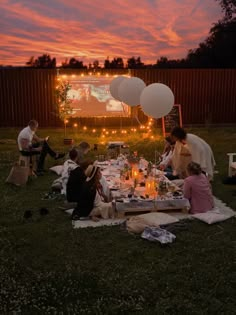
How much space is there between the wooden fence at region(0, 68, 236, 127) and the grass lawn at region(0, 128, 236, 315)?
10941 millimetres

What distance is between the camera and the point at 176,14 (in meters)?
17.2

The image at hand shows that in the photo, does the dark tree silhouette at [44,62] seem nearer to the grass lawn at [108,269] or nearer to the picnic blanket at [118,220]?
the grass lawn at [108,269]

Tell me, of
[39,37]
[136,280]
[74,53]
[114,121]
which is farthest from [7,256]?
[74,53]

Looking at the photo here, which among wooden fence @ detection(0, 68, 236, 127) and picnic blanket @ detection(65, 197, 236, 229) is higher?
wooden fence @ detection(0, 68, 236, 127)

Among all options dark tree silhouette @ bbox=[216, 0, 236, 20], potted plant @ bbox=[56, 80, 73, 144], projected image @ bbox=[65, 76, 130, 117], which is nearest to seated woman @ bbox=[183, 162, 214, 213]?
potted plant @ bbox=[56, 80, 73, 144]

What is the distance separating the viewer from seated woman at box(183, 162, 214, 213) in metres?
6.41

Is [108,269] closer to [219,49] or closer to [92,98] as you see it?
[92,98]

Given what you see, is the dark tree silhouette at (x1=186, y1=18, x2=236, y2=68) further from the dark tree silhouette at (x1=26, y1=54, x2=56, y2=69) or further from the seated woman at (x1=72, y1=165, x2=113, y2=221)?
the seated woman at (x1=72, y1=165, x2=113, y2=221)

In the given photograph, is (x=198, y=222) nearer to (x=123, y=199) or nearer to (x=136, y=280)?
(x=123, y=199)

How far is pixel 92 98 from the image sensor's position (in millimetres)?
17047

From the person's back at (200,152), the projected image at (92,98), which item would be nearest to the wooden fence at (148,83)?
the projected image at (92,98)

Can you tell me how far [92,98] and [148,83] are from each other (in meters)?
2.91

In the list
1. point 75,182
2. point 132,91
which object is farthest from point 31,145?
point 75,182

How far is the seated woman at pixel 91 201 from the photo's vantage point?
20.3 ft
